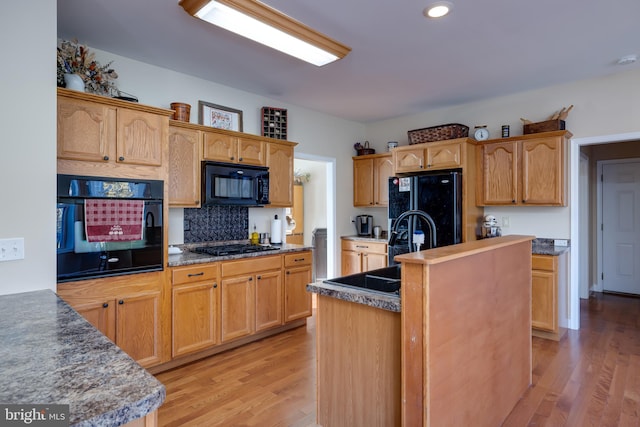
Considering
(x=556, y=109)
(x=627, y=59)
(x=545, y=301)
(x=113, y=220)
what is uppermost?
(x=627, y=59)

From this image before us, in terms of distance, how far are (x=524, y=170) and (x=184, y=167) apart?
3577mm

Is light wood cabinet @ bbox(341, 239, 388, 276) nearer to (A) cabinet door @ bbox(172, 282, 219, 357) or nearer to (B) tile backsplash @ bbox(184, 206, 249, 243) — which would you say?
(B) tile backsplash @ bbox(184, 206, 249, 243)

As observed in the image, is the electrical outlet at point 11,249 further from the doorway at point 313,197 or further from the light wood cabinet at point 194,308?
the doorway at point 313,197

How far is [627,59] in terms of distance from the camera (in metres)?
3.18

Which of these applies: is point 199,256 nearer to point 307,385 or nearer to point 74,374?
point 307,385

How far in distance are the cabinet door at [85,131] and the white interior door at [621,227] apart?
6.38m

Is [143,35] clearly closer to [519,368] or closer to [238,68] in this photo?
[238,68]

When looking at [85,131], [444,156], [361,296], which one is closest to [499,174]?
[444,156]

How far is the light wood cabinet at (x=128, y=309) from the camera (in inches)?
94.4

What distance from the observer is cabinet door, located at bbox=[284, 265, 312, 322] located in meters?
3.74

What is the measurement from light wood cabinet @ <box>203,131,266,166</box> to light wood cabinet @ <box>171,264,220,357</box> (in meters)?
1.09

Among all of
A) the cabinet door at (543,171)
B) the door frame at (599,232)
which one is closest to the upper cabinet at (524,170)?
the cabinet door at (543,171)

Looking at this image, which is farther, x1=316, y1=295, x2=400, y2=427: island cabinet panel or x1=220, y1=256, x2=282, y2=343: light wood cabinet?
x1=220, y1=256, x2=282, y2=343: light wood cabinet

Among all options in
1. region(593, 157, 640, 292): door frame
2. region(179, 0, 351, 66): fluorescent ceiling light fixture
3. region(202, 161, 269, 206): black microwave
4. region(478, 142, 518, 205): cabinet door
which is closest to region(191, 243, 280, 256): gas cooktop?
region(202, 161, 269, 206): black microwave
